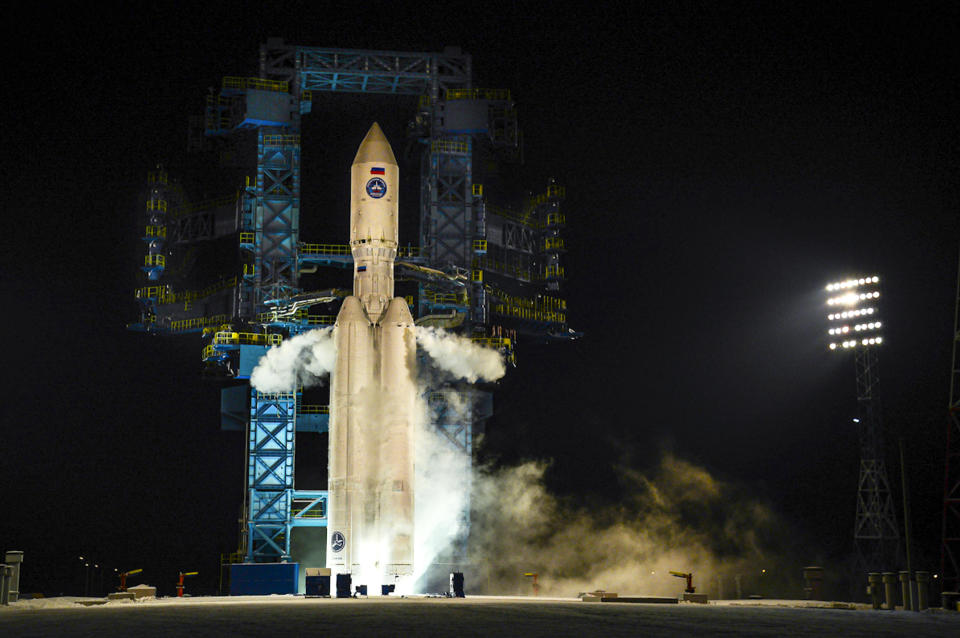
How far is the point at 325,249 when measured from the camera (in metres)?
70.1

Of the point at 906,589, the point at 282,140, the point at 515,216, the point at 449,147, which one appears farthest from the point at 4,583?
the point at 515,216

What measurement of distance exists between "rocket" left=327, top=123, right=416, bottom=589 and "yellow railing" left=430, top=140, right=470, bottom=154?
15095 millimetres

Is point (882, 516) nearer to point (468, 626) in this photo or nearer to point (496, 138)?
point (496, 138)

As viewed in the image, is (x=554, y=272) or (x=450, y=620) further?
(x=554, y=272)

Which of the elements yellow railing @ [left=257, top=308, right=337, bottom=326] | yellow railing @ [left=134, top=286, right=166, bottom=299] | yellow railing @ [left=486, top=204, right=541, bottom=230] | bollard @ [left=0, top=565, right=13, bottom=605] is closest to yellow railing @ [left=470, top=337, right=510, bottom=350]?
yellow railing @ [left=257, top=308, right=337, bottom=326]

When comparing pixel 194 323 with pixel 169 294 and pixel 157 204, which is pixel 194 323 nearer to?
pixel 169 294

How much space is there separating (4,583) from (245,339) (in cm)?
2790

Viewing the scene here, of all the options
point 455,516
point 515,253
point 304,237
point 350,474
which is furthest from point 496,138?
A: point 350,474

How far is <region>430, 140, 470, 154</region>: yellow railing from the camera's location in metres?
70.2

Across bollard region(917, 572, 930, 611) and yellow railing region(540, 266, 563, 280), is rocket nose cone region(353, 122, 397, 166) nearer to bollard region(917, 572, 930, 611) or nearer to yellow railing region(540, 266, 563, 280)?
yellow railing region(540, 266, 563, 280)

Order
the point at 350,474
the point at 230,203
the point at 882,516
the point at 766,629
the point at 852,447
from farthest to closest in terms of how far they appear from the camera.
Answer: the point at 852,447 < the point at 230,203 < the point at 882,516 < the point at 350,474 < the point at 766,629

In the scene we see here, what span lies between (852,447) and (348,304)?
46.0 m

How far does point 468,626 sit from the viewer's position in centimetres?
3197

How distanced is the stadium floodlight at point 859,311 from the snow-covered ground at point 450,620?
24795 mm
